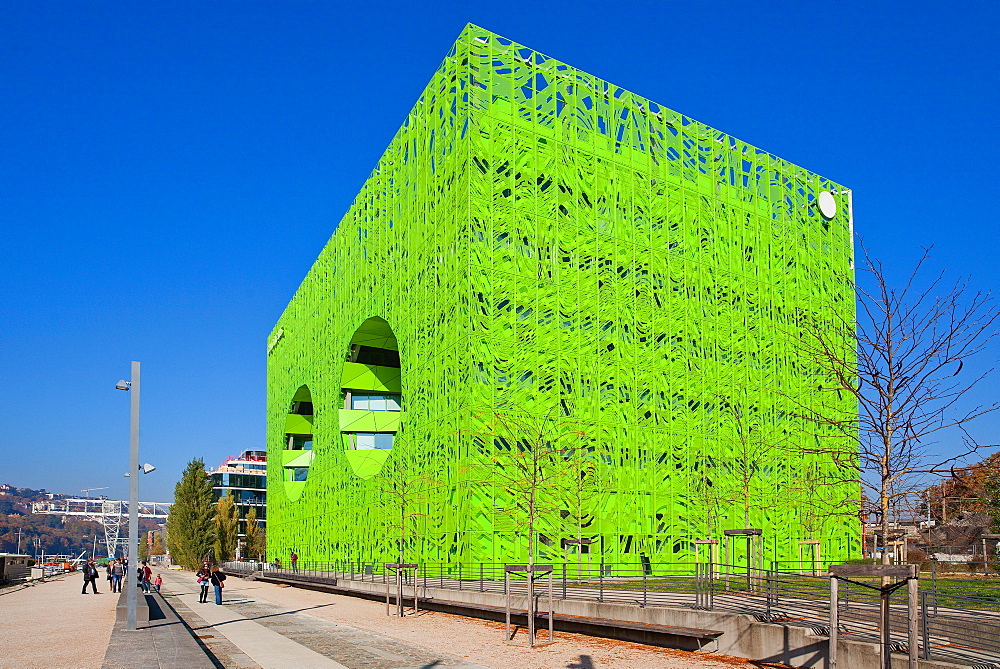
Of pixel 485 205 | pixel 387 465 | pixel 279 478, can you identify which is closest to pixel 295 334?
pixel 279 478

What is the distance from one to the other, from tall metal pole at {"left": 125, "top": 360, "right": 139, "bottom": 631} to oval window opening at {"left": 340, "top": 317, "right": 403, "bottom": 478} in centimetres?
2341

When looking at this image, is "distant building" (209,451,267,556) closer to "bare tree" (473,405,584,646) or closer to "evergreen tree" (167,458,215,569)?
"evergreen tree" (167,458,215,569)

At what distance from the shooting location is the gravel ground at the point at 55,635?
49.5 ft

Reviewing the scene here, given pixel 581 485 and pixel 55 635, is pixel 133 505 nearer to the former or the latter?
pixel 55 635

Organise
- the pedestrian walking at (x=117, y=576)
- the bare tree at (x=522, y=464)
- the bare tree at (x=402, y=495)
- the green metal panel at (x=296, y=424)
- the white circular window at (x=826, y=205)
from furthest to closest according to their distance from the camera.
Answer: the green metal panel at (x=296, y=424), the pedestrian walking at (x=117, y=576), the white circular window at (x=826, y=205), the bare tree at (x=402, y=495), the bare tree at (x=522, y=464)

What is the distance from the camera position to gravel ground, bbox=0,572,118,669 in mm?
15091

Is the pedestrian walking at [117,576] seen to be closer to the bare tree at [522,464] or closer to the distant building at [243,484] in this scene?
the bare tree at [522,464]

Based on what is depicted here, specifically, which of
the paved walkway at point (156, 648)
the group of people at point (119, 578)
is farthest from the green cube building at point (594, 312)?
the paved walkway at point (156, 648)

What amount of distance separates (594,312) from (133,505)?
63.0 feet

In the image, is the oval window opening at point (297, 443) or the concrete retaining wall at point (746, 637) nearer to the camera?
the concrete retaining wall at point (746, 637)

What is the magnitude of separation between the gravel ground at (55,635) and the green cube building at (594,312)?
1265 cm

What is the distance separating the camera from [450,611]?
1029 inches

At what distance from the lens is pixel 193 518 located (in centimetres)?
8538

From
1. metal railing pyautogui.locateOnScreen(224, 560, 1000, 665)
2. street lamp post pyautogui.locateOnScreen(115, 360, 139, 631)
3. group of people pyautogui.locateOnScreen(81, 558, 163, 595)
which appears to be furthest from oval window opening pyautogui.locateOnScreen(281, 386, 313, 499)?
street lamp post pyautogui.locateOnScreen(115, 360, 139, 631)
